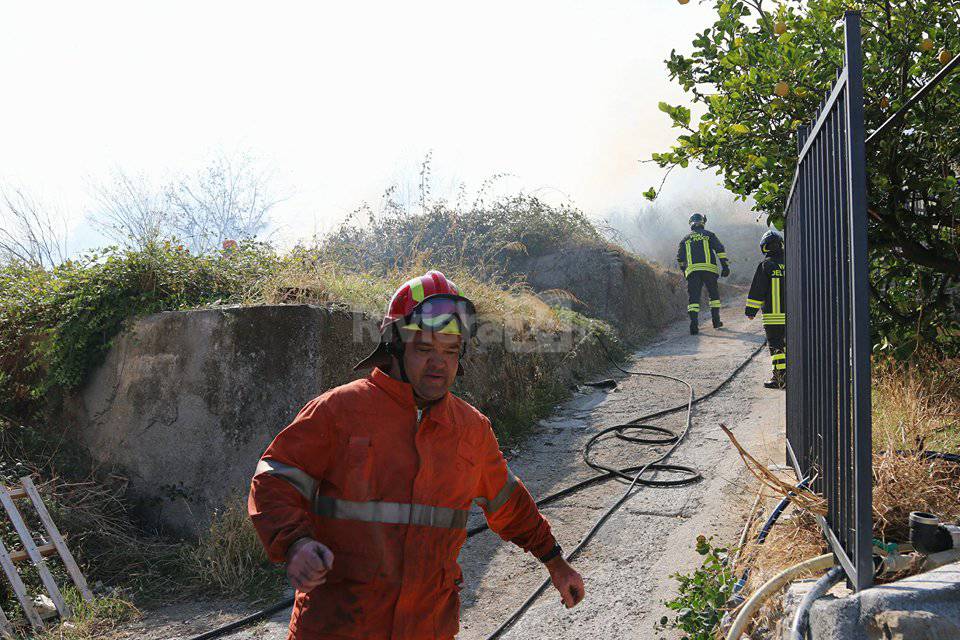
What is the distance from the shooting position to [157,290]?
257 inches

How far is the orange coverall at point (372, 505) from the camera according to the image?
1937 mm

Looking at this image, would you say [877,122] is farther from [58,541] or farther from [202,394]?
[58,541]

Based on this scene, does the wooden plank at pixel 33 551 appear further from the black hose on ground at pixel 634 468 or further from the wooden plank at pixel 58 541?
the black hose on ground at pixel 634 468

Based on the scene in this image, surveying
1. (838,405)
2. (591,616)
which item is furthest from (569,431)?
(838,405)

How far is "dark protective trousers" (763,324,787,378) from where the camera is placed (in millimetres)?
7921

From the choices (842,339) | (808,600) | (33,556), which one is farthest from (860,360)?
(33,556)

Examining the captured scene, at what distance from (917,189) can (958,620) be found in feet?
11.4

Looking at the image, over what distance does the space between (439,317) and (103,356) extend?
528cm

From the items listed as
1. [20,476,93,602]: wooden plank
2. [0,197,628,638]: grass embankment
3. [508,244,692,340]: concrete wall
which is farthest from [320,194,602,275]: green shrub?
[20,476,93,602]: wooden plank

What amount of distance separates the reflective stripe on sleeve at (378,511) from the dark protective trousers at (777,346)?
6806 mm

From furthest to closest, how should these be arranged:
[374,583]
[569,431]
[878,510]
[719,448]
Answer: [569,431] < [719,448] < [878,510] < [374,583]

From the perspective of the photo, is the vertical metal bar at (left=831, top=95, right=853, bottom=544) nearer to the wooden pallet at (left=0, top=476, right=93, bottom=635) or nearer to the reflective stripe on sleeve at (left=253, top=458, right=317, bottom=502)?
the reflective stripe on sleeve at (left=253, top=458, right=317, bottom=502)

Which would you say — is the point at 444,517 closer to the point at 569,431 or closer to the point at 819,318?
the point at 819,318

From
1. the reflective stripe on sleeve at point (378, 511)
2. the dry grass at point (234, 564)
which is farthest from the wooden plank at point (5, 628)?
the reflective stripe on sleeve at point (378, 511)
